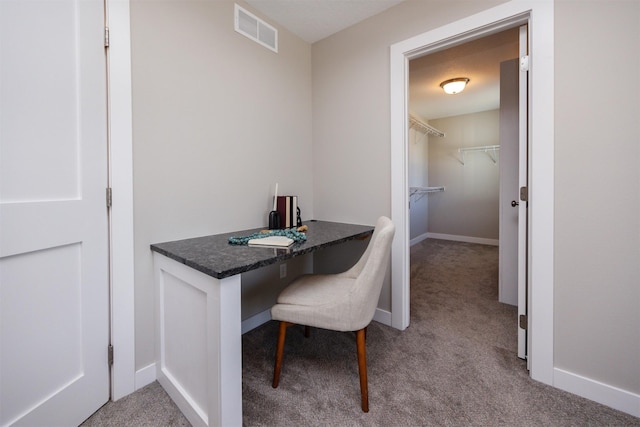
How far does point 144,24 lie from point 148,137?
578mm

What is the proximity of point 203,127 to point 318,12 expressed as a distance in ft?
4.05

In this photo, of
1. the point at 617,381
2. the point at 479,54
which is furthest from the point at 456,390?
the point at 479,54

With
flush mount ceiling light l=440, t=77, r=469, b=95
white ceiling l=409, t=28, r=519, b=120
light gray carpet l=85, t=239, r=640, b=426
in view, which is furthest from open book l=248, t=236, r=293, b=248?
flush mount ceiling light l=440, t=77, r=469, b=95

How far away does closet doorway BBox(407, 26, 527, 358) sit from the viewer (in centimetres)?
254

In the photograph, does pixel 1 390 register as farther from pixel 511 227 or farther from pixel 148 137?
pixel 511 227

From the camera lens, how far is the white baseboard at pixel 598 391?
127cm

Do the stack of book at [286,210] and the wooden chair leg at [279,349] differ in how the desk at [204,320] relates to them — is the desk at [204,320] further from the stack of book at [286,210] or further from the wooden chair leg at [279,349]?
the stack of book at [286,210]

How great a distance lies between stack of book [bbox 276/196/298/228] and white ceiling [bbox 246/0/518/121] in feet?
4.52

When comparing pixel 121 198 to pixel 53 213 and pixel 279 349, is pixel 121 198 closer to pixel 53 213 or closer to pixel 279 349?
pixel 53 213

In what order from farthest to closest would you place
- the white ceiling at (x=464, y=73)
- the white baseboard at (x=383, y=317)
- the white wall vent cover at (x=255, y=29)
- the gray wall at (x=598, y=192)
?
the white ceiling at (x=464, y=73) < the white baseboard at (x=383, y=317) < the white wall vent cover at (x=255, y=29) < the gray wall at (x=598, y=192)

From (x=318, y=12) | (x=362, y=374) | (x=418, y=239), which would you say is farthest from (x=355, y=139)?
(x=418, y=239)

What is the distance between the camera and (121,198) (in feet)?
4.43

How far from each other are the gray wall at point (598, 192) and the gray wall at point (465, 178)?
3.97 metres

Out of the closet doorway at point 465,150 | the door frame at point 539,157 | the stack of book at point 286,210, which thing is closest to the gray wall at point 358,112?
the door frame at point 539,157
